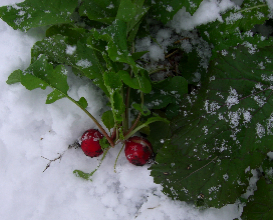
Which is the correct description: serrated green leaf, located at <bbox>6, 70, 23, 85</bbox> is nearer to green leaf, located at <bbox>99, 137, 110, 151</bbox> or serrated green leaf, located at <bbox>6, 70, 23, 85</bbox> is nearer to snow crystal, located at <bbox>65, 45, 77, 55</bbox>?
snow crystal, located at <bbox>65, 45, 77, 55</bbox>

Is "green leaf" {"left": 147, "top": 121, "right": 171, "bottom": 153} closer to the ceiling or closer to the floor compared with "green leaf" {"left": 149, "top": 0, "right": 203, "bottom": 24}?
closer to the floor

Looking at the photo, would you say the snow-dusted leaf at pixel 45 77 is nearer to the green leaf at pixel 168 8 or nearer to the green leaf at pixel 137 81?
the green leaf at pixel 137 81

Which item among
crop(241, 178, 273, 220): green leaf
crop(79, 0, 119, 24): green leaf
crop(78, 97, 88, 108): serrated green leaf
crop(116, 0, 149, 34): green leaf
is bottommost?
crop(241, 178, 273, 220): green leaf

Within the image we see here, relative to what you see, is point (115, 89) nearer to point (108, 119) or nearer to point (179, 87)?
point (108, 119)

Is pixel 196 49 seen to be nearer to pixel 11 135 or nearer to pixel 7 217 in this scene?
pixel 11 135

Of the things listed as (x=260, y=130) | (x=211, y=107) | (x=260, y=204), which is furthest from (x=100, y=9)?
(x=260, y=204)

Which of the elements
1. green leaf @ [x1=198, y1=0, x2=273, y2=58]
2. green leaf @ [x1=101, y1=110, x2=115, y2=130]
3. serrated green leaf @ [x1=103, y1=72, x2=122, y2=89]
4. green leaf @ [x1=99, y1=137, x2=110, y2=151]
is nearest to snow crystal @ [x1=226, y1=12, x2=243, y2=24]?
green leaf @ [x1=198, y1=0, x2=273, y2=58]

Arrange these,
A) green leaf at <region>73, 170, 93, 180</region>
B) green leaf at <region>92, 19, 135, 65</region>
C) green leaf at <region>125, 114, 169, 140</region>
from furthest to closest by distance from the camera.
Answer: green leaf at <region>73, 170, 93, 180</region> → green leaf at <region>125, 114, 169, 140</region> → green leaf at <region>92, 19, 135, 65</region>

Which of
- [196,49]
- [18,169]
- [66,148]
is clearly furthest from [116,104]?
[18,169]
